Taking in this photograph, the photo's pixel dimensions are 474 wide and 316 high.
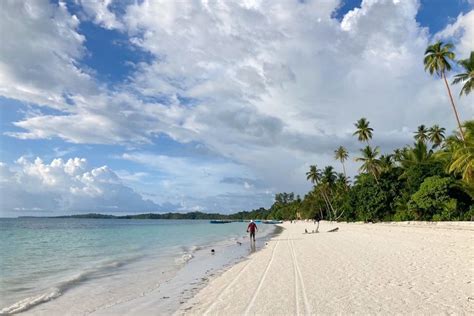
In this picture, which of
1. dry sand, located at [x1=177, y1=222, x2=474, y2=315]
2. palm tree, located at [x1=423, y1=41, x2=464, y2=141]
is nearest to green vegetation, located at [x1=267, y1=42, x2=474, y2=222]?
palm tree, located at [x1=423, y1=41, x2=464, y2=141]

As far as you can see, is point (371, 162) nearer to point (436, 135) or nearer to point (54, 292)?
point (436, 135)

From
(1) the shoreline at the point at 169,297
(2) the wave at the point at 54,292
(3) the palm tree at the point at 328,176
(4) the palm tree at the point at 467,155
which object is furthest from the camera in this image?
(3) the palm tree at the point at 328,176

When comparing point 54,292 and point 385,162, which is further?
point 385,162

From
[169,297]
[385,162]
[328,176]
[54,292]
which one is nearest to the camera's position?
[169,297]

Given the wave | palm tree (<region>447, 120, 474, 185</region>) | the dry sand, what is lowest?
the wave

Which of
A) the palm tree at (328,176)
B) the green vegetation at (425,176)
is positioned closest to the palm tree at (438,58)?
the green vegetation at (425,176)

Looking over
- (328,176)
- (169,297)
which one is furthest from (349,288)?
(328,176)

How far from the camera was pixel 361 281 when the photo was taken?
9672 mm

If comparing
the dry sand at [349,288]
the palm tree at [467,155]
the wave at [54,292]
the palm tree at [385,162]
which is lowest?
the wave at [54,292]

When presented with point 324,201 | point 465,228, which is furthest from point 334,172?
point 465,228

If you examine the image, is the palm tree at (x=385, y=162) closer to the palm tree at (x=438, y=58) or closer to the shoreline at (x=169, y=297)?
the palm tree at (x=438, y=58)

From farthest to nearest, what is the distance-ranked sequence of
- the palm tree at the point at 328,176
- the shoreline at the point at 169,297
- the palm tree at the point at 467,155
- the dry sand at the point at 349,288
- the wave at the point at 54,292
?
the palm tree at the point at 328,176, the palm tree at the point at 467,155, the wave at the point at 54,292, the shoreline at the point at 169,297, the dry sand at the point at 349,288

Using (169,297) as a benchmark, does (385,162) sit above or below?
above

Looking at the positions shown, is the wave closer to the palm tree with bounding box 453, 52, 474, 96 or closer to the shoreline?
the shoreline
